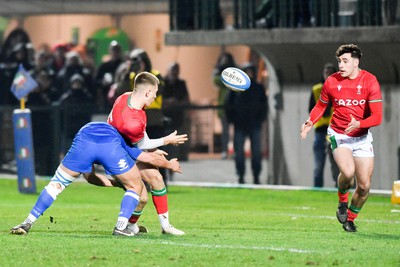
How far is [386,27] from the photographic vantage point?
23.4m

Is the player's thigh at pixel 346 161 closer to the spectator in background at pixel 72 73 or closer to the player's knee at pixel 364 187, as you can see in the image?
the player's knee at pixel 364 187

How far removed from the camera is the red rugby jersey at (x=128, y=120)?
1509 centimetres

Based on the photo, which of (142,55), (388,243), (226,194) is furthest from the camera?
(226,194)

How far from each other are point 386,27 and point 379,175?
8.53ft

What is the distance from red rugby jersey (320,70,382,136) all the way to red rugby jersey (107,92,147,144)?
2.28m

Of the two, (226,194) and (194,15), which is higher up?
(194,15)

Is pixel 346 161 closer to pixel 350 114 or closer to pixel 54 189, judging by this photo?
pixel 350 114

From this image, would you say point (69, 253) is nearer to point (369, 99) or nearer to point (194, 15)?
point (369, 99)

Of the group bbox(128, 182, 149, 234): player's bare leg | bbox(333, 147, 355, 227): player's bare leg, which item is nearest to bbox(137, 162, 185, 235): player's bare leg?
bbox(128, 182, 149, 234): player's bare leg

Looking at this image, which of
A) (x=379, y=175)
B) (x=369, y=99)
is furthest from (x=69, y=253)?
(x=379, y=175)

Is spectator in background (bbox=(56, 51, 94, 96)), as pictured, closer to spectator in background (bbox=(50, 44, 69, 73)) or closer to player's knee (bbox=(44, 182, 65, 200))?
spectator in background (bbox=(50, 44, 69, 73))

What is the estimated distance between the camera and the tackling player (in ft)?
49.1

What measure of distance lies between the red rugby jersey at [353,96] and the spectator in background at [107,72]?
43.4 ft

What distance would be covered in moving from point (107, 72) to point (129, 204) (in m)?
15.0
